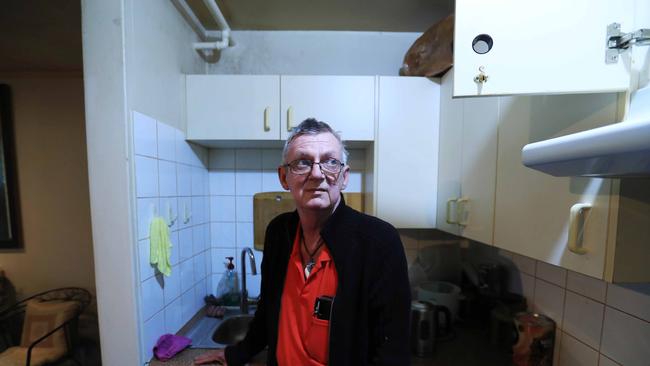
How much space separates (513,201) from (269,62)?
147 centimetres

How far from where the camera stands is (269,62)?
4.97ft

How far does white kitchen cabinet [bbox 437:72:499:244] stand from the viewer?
0.89 m

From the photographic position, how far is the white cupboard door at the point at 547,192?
0.55 metres

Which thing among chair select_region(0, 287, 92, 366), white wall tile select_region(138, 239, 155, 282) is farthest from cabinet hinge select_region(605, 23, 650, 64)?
chair select_region(0, 287, 92, 366)

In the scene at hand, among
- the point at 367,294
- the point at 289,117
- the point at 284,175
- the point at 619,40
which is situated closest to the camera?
the point at 619,40

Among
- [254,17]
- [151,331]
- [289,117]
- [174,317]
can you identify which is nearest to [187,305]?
[174,317]

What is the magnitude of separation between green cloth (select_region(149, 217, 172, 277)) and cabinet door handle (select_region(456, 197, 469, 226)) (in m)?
1.28

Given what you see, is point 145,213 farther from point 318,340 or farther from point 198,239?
point 318,340

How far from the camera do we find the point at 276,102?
124 centimetres

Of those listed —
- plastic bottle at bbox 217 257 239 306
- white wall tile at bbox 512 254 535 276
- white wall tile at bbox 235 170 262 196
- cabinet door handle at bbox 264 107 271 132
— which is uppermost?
cabinet door handle at bbox 264 107 271 132

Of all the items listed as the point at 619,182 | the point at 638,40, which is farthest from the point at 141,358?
the point at 638,40

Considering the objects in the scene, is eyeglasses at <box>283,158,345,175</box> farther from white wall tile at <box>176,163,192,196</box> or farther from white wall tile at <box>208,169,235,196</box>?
white wall tile at <box>208,169,235,196</box>

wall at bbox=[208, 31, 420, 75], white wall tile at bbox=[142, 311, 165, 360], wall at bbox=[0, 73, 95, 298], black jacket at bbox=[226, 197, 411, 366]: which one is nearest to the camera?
black jacket at bbox=[226, 197, 411, 366]

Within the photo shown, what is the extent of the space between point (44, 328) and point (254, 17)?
2392mm
